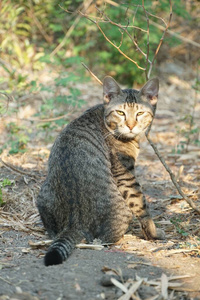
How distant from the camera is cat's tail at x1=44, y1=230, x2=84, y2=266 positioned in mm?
3775

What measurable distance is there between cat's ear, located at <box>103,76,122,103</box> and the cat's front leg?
1.22 m

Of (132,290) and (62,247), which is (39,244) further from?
(132,290)

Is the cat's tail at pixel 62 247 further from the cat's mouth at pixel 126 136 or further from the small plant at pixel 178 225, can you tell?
the cat's mouth at pixel 126 136

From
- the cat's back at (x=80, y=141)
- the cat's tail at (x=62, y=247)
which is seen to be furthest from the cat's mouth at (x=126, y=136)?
the cat's tail at (x=62, y=247)

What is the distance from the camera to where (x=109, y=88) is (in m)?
5.36

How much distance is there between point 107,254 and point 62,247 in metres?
0.51

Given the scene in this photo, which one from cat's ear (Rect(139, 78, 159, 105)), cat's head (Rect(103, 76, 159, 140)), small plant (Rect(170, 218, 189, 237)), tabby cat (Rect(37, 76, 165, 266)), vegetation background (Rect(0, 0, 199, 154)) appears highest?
vegetation background (Rect(0, 0, 199, 154))

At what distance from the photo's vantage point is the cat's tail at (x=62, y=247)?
3775 millimetres

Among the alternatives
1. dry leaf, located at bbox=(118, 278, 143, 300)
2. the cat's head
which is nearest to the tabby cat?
the cat's head

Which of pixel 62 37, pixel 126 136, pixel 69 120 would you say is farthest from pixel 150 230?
pixel 62 37

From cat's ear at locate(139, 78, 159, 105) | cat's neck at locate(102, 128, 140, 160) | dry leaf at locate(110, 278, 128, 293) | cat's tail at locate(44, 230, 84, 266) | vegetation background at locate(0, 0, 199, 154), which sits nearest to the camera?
dry leaf at locate(110, 278, 128, 293)

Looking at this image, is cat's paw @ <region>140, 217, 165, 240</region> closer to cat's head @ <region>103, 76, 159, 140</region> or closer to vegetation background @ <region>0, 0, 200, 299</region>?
vegetation background @ <region>0, 0, 200, 299</region>

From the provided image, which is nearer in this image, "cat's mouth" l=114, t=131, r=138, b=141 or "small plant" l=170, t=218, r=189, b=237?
"small plant" l=170, t=218, r=189, b=237

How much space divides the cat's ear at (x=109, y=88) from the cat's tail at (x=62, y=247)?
6.21ft
